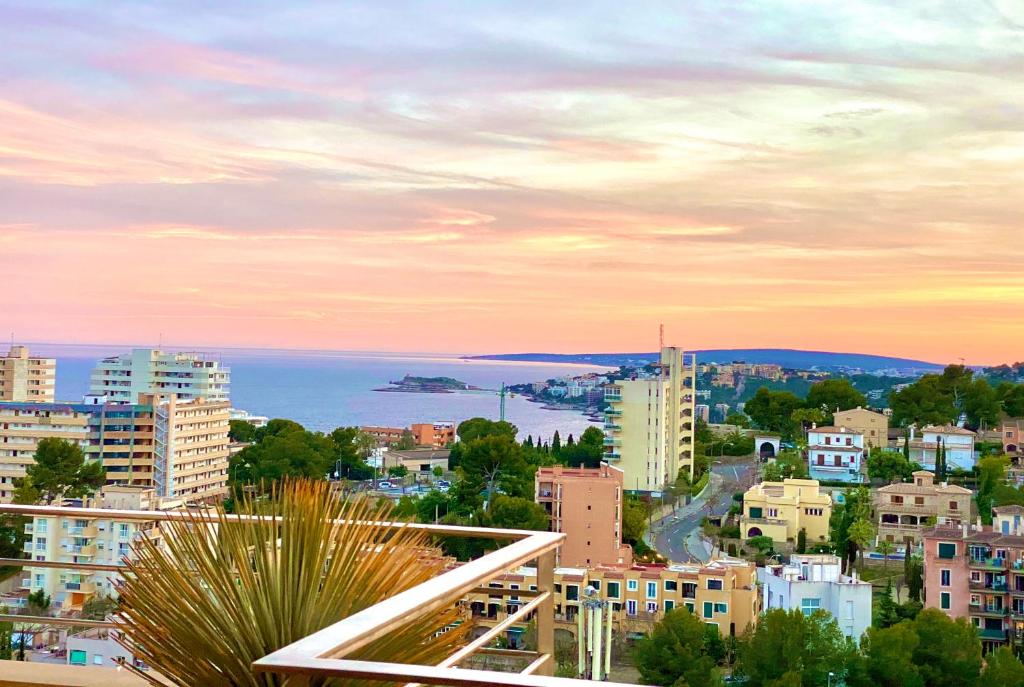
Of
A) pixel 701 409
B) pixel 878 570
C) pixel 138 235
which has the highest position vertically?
pixel 138 235

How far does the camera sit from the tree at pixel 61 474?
21.7 meters

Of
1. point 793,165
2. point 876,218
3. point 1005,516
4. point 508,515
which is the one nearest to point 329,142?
point 508,515

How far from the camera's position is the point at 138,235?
73.5 ft

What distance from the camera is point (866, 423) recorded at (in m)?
29.4

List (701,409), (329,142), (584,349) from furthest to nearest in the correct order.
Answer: (701,409) → (584,349) → (329,142)

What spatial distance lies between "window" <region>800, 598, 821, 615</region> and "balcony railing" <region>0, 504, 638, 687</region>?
1359 centimetres

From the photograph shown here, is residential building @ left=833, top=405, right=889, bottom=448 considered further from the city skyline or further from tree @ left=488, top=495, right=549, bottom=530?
tree @ left=488, top=495, right=549, bottom=530

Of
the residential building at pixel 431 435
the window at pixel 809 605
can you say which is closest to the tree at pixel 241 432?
the residential building at pixel 431 435

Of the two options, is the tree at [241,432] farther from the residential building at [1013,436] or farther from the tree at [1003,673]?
the tree at [1003,673]

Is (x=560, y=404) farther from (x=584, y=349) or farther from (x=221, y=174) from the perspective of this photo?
(x=221, y=174)

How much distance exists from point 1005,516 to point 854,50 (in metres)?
7.48

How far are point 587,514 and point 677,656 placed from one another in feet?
19.3

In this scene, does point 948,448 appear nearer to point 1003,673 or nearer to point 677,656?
point 1003,673

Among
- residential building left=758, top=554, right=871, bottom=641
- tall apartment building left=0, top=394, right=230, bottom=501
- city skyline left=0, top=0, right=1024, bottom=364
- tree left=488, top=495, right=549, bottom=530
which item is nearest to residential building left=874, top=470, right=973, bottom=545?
city skyline left=0, top=0, right=1024, bottom=364
